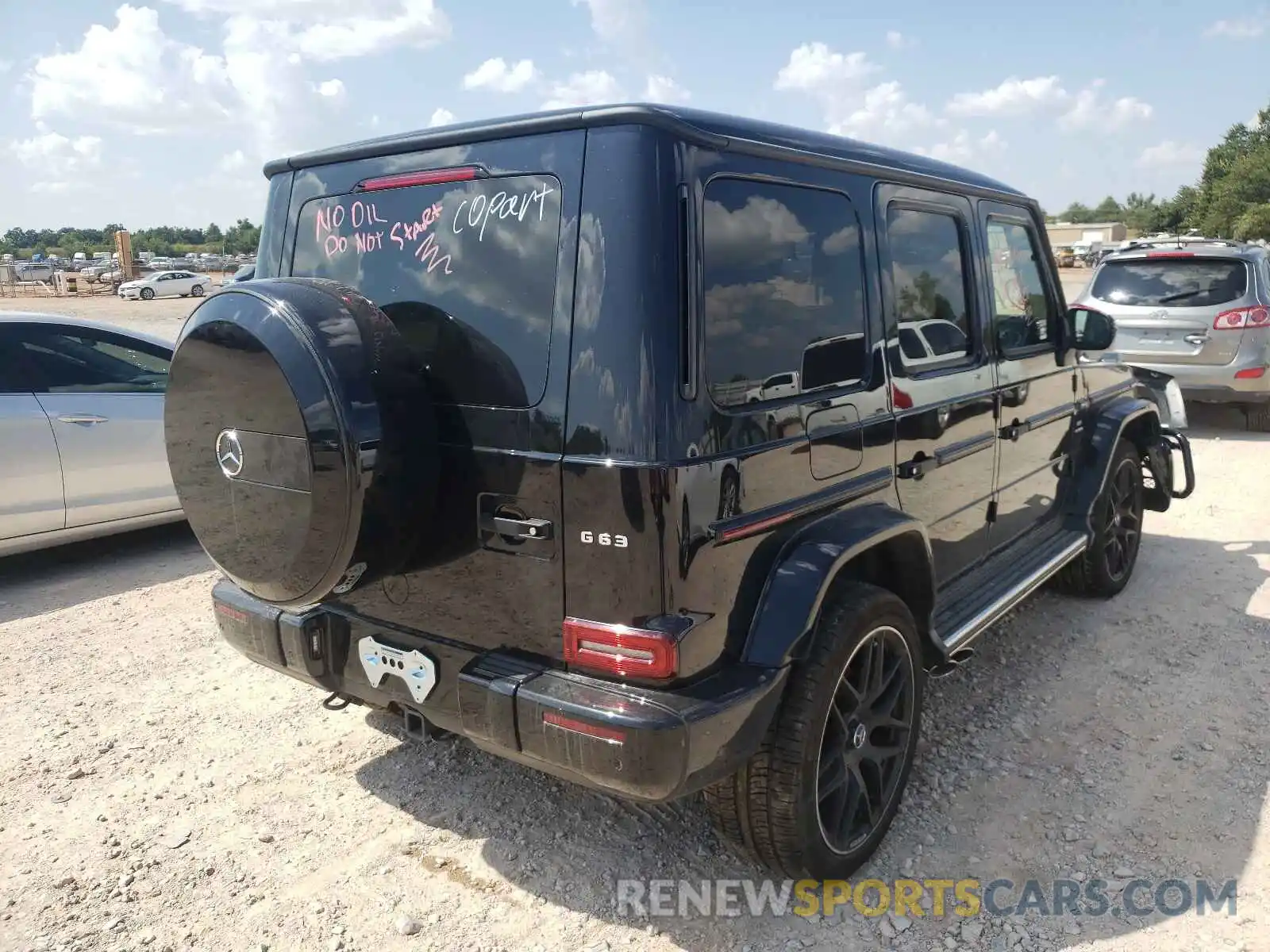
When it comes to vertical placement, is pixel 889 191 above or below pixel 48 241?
below

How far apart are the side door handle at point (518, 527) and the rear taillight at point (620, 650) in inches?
8.8

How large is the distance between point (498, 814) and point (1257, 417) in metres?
9.13

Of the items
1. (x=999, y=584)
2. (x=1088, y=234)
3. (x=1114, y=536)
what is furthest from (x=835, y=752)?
(x=1088, y=234)

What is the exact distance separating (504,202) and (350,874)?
6.49 feet

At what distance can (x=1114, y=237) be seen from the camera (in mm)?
70000

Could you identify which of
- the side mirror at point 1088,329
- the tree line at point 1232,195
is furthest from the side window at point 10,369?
the tree line at point 1232,195

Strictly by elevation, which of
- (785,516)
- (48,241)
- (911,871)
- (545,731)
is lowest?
(911,871)

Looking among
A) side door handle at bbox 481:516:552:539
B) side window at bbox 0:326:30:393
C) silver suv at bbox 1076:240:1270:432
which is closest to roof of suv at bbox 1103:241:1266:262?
silver suv at bbox 1076:240:1270:432

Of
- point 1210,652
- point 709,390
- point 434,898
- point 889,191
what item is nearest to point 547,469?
point 709,390

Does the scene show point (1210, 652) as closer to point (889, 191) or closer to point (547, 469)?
point (889, 191)

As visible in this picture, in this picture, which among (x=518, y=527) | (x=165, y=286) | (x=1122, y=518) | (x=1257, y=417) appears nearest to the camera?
(x=518, y=527)

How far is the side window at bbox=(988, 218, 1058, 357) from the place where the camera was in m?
3.78

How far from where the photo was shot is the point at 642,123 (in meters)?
2.17

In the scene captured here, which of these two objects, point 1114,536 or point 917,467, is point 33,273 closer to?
point 1114,536
